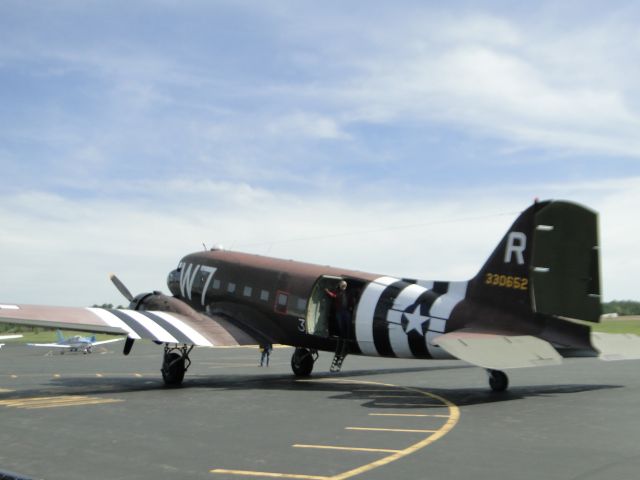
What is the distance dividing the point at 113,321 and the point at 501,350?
12.2m

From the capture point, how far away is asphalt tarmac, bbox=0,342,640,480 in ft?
32.4

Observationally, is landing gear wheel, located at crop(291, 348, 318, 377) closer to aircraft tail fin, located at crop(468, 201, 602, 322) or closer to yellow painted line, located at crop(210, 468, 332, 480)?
aircraft tail fin, located at crop(468, 201, 602, 322)

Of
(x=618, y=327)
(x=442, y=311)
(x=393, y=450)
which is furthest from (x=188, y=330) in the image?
(x=618, y=327)

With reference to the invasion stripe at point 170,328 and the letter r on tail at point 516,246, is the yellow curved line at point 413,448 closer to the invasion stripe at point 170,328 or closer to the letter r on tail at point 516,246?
the letter r on tail at point 516,246

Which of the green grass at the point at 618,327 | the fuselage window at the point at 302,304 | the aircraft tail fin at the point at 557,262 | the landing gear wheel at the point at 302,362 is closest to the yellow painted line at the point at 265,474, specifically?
the aircraft tail fin at the point at 557,262

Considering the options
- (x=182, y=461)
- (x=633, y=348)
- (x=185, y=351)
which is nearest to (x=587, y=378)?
(x=633, y=348)

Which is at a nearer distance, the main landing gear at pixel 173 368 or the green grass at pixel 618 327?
the main landing gear at pixel 173 368

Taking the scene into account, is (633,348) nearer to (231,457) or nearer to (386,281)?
(386,281)

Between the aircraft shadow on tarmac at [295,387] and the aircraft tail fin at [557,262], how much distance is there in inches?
99.3

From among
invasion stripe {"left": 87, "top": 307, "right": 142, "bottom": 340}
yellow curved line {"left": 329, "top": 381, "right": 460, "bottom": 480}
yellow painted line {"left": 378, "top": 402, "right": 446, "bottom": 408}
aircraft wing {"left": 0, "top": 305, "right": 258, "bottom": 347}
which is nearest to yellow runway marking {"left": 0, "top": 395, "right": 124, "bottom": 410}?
aircraft wing {"left": 0, "top": 305, "right": 258, "bottom": 347}

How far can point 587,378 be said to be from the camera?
22.8m

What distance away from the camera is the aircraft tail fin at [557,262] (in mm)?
17234

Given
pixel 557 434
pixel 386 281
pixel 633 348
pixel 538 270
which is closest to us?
pixel 557 434

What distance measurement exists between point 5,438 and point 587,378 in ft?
58.6
